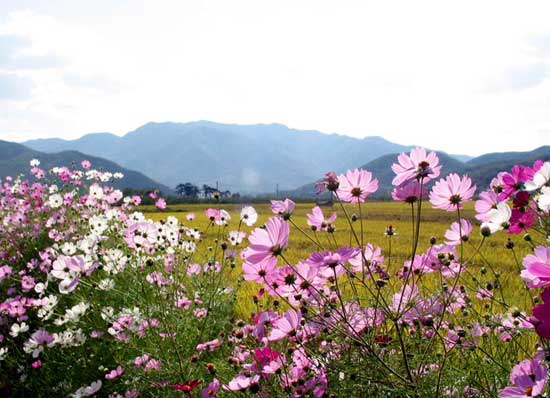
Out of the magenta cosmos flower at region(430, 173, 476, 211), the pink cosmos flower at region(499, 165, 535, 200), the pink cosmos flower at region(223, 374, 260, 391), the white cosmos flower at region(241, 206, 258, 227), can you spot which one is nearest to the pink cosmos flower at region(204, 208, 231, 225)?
the white cosmos flower at region(241, 206, 258, 227)

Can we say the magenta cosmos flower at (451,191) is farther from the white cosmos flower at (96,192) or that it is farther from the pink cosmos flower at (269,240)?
the white cosmos flower at (96,192)

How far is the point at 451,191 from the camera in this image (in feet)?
4.68

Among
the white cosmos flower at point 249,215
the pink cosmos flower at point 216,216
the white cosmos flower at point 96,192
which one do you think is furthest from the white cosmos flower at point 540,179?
the white cosmos flower at point 96,192

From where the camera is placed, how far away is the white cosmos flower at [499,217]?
1168 mm

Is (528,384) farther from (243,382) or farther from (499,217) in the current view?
(243,382)

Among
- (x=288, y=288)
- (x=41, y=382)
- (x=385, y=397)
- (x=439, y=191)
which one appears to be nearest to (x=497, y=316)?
(x=385, y=397)

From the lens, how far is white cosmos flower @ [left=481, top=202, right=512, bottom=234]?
1.17m

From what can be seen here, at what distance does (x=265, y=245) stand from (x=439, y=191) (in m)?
0.59

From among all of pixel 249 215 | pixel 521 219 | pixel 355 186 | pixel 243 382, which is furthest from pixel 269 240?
pixel 249 215

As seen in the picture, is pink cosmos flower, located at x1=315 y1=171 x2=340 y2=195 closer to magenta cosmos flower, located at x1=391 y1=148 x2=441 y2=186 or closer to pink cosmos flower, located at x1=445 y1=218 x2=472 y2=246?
magenta cosmos flower, located at x1=391 y1=148 x2=441 y2=186

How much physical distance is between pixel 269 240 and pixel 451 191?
598mm

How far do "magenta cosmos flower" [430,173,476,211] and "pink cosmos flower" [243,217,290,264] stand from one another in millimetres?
519

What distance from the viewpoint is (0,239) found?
661cm

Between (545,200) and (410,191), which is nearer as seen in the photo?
(545,200)
